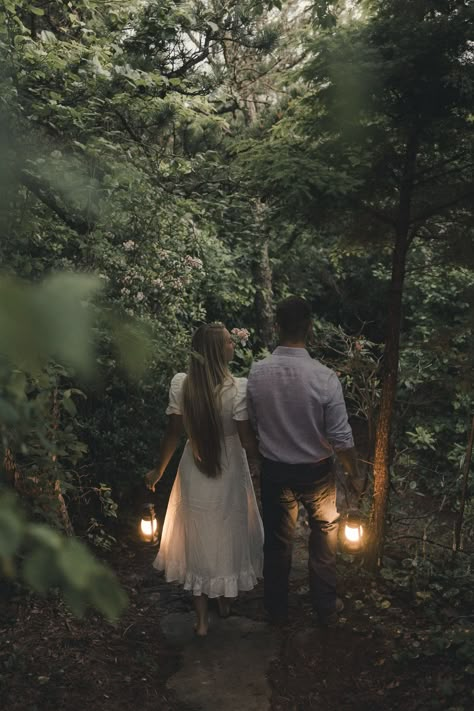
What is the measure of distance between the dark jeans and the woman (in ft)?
0.47

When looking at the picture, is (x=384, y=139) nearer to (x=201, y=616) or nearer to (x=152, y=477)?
(x=152, y=477)

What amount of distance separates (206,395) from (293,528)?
1.02 m

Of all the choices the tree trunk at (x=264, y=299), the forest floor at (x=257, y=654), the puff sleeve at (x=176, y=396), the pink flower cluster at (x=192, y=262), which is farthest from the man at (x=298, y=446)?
the tree trunk at (x=264, y=299)

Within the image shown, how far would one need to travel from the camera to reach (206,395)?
351 centimetres

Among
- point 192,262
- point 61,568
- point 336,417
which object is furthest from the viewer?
point 192,262

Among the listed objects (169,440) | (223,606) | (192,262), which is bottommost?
(223,606)

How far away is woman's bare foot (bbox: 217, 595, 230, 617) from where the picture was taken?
3.94m

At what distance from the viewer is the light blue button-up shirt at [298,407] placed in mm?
3463

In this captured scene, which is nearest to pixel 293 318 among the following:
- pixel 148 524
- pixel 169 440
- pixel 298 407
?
pixel 298 407

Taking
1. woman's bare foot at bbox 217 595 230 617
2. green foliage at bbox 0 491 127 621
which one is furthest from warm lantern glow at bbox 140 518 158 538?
green foliage at bbox 0 491 127 621

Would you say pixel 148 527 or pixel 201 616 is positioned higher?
pixel 148 527

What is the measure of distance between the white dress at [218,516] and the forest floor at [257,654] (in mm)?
360

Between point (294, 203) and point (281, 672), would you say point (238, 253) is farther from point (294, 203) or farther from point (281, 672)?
point (281, 672)

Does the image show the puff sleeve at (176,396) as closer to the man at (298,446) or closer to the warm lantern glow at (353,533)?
the man at (298,446)
